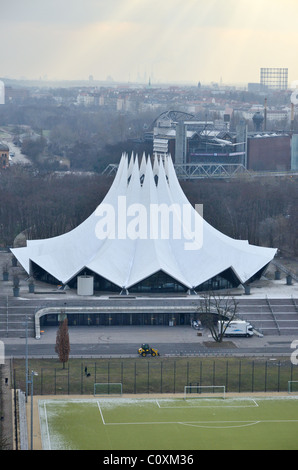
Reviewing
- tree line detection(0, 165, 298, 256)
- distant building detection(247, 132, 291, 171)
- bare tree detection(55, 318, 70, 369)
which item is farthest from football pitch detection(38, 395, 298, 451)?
distant building detection(247, 132, 291, 171)

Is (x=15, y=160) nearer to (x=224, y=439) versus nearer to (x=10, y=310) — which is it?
(x=10, y=310)

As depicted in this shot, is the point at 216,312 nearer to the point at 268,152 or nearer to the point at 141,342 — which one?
the point at 141,342

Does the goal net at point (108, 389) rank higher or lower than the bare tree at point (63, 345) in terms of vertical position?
lower

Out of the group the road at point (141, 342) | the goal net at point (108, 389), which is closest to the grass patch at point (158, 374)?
the goal net at point (108, 389)

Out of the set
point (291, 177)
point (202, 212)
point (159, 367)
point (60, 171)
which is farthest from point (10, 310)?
point (60, 171)

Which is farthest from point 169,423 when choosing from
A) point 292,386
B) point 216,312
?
point 216,312

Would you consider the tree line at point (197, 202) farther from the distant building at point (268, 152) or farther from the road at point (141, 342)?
the road at point (141, 342)
